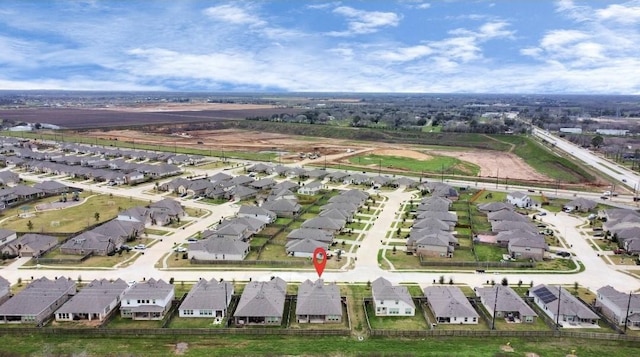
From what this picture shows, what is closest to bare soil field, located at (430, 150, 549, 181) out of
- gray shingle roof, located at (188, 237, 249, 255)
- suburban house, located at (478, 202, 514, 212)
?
suburban house, located at (478, 202, 514, 212)

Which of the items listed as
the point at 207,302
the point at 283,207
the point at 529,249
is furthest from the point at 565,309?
the point at 283,207

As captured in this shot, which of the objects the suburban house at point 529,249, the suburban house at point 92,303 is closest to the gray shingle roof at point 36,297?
the suburban house at point 92,303

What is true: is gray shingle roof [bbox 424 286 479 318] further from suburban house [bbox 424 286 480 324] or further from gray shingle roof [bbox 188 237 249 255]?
gray shingle roof [bbox 188 237 249 255]

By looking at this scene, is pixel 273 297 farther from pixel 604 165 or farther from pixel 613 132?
pixel 613 132

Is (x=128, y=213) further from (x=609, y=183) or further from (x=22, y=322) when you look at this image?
(x=609, y=183)

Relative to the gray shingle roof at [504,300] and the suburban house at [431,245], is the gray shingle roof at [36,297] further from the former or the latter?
the gray shingle roof at [504,300]
